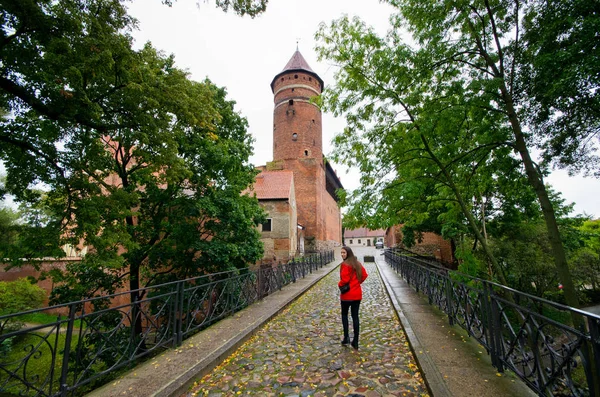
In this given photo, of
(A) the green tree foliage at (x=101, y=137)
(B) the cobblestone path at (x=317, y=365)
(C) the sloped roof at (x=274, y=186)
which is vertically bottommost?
(B) the cobblestone path at (x=317, y=365)

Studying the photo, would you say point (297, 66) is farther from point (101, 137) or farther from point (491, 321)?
point (491, 321)

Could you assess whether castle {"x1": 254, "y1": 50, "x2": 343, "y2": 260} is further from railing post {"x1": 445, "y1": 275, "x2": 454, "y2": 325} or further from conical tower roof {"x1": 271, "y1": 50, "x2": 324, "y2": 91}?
railing post {"x1": 445, "y1": 275, "x2": 454, "y2": 325}

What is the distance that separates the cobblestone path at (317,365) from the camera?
3.47m

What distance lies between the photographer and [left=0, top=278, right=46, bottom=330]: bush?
13.5 metres

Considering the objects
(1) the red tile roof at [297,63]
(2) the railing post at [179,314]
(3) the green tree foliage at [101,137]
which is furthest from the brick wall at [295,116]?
(2) the railing post at [179,314]

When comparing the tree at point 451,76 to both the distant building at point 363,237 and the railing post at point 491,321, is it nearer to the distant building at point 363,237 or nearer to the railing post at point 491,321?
the railing post at point 491,321

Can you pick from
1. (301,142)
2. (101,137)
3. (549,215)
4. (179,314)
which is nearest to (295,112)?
(301,142)

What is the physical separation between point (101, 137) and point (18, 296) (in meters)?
13.0

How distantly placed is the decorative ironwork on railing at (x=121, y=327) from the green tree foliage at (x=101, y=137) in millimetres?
1492

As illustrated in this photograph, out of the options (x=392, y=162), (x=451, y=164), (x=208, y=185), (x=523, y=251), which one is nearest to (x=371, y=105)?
→ (x=392, y=162)

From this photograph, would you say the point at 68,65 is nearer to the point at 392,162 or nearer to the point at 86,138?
the point at 86,138

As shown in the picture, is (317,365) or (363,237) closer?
(317,365)

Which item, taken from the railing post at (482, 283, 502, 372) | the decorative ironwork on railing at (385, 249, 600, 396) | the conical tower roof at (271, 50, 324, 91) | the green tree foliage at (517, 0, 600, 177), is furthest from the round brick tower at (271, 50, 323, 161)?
the railing post at (482, 283, 502, 372)

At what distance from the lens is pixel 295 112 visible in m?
31.3
